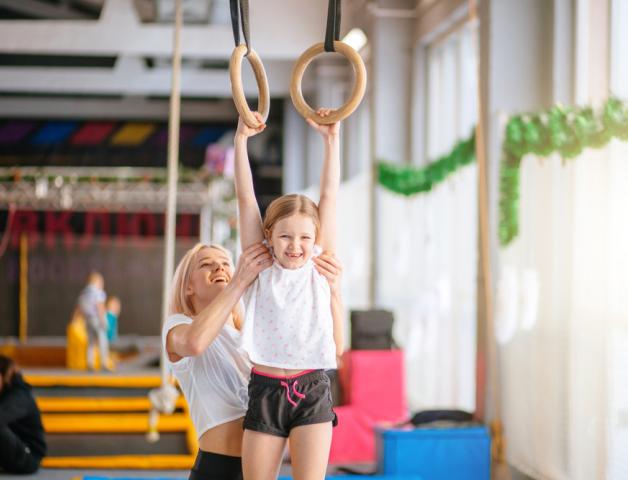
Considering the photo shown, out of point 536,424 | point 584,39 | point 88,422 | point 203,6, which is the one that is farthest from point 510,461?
point 203,6

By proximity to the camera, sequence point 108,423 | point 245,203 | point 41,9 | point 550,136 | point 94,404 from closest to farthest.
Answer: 1. point 245,203
2. point 550,136
3. point 108,423
4. point 94,404
5. point 41,9

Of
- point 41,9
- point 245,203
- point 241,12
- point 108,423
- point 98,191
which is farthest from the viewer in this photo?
point 41,9

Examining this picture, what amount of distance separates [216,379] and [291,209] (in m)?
0.52

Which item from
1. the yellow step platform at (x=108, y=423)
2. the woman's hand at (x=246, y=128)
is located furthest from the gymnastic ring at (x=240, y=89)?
the yellow step platform at (x=108, y=423)

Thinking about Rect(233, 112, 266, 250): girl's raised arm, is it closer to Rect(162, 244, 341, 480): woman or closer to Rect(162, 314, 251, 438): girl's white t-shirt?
Rect(162, 244, 341, 480): woman

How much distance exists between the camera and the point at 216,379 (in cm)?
227

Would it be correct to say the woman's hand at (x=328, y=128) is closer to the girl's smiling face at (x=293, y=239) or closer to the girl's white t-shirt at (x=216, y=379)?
the girl's smiling face at (x=293, y=239)

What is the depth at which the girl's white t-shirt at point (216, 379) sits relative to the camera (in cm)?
223

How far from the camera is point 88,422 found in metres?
6.95

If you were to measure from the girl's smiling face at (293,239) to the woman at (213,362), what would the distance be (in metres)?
0.05

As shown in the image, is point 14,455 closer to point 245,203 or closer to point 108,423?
point 108,423

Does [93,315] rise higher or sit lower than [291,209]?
lower

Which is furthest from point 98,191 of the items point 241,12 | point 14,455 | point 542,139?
point 241,12

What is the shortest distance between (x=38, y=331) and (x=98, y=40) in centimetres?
554
